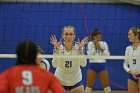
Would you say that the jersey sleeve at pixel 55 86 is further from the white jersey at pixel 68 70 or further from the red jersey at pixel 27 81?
the white jersey at pixel 68 70

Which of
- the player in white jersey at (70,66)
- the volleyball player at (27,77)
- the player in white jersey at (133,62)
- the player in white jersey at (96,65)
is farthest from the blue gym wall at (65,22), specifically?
the volleyball player at (27,77)

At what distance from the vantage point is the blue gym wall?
7.04 meters

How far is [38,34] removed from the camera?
7148 mm

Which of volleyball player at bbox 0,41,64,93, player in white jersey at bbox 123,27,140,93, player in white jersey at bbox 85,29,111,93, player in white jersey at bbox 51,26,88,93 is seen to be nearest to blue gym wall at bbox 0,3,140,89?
player in white jersey at bbox 85,29,111,93

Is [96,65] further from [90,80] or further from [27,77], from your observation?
[27,77]

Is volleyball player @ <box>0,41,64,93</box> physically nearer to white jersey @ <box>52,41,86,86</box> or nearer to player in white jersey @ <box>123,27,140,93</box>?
white jersey @ <box>52,41,86,86</box>

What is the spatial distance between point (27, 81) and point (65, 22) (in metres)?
5.17

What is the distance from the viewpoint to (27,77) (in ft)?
7.63

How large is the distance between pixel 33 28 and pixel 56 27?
0.47 metres

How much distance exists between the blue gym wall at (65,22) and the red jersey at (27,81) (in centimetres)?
451

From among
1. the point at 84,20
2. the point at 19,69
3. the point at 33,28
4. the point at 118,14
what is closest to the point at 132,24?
the point at 118,14

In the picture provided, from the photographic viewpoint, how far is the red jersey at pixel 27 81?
2.32 metres

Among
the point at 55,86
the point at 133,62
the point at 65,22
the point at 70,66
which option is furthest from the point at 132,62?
the point at 65,22

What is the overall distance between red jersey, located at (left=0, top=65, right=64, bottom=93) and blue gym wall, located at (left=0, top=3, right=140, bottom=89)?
4512 millimetres
